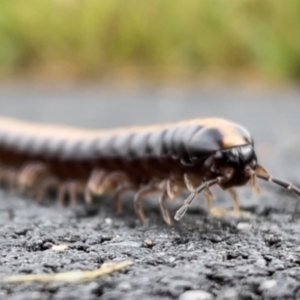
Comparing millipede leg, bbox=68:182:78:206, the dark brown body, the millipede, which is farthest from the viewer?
millipede leg, bbox=68:182:78:206

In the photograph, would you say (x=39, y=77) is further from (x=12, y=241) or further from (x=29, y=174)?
(x=12, y=241)

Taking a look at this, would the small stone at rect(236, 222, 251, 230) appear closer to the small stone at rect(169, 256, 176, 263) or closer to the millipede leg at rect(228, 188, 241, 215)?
the millipede leg at rect(228, 188, 241, 215)

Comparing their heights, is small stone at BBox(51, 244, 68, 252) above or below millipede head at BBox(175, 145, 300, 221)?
below

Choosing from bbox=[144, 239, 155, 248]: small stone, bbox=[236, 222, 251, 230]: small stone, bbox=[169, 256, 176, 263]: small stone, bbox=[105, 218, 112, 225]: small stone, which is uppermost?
bbox=[236, 222, 251, 230]: small stone

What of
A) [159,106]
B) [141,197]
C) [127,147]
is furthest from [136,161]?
[159,106]

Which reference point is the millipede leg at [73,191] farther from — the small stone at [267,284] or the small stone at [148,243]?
the small stone at [267,284]

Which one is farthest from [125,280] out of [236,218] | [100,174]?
[100,174]

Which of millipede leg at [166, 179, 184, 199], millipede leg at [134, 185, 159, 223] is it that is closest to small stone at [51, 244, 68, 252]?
millipede leg at [134, 185, 159, 223]

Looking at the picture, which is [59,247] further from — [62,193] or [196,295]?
[62,193]
